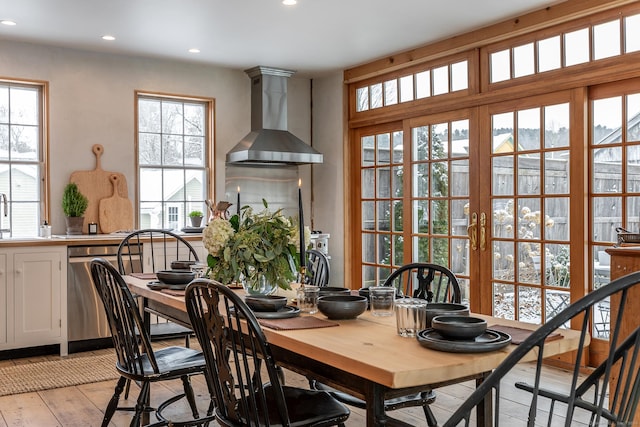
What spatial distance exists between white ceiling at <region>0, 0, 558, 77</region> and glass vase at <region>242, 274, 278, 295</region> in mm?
2527

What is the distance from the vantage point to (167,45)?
550cm

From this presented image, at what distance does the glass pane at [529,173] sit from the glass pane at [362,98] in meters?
2.03

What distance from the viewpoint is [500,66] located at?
4930 mm

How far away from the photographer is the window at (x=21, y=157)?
541cm

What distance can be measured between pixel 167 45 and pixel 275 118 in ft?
4.56

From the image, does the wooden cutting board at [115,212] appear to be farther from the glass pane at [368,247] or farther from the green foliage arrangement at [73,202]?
the glass pane at [368,247]

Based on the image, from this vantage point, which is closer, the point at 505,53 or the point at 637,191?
the point at 637,191

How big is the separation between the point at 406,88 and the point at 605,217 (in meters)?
2.32

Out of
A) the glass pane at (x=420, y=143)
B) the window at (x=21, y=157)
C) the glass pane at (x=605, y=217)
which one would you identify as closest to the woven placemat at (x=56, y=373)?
the window at (x=21, y=157)

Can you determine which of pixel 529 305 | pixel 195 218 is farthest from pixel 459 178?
pixel 195 218

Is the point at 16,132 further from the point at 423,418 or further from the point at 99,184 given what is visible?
the point at 423,418

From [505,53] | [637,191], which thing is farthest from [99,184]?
[637,191]

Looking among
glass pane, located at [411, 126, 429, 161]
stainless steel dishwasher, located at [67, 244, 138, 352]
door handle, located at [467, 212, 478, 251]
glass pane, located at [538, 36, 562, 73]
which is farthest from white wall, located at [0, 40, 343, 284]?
glass pane, located at [538, 36, 562, 73]

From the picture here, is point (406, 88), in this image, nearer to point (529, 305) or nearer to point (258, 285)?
point (529, 305)
